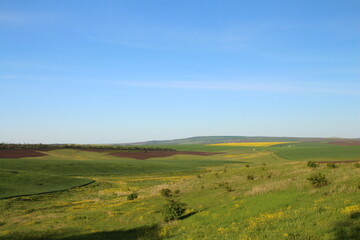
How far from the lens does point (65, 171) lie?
79312 millimetres

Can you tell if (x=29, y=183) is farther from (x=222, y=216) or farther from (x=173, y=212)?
(x=222, y=216)

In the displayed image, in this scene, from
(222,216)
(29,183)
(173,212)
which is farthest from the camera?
(29,183)

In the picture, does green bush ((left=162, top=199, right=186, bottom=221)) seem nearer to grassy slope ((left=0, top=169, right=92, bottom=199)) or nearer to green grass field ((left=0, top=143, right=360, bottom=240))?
green grass field ((left=0, top=143, right=360, bottom=240))

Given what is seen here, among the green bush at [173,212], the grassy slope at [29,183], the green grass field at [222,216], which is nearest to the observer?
the green grass field at [222,216]

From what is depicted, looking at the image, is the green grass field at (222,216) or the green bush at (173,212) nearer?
the green grass field at (222,216)

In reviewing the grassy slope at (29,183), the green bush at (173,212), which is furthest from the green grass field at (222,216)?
the grassy slope at (29,183)

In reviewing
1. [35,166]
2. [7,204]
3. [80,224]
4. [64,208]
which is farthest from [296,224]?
[35,166]

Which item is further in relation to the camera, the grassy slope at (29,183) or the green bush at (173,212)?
the grassy slope at (29,183)

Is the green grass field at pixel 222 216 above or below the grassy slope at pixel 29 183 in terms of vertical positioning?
above

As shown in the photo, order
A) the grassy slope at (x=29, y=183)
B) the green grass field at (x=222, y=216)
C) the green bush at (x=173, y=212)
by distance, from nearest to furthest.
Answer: the green grass field at (x=222, y=216)
the green bush at (x=173, y=212)
the grassy slope at (x=29, y=183)

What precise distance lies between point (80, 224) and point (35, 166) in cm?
6336

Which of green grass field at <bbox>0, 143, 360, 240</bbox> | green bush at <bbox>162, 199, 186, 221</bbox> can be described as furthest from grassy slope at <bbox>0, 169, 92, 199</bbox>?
green bush at <bbox>162, 199, 186, 221</bbox>

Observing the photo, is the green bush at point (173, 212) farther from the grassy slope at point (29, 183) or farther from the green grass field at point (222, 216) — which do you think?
the grassy slope at point (29, 183)

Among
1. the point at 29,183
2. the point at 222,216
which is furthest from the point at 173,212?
the point at 29,183
